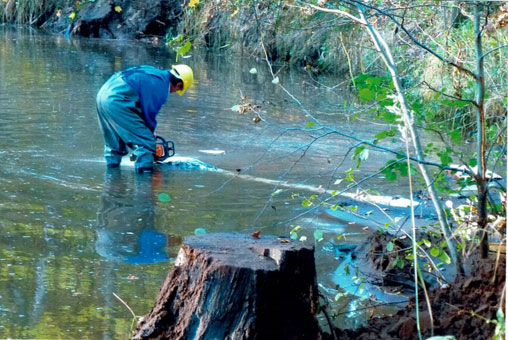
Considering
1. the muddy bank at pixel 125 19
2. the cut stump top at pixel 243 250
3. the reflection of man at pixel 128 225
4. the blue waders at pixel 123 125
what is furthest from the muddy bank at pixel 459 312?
the muddy bank at pixel 125 19

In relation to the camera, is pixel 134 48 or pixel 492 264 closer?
pixel 492 264

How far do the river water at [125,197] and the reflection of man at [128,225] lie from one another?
0.6 inches

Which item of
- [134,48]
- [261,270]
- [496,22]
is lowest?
[134,48]

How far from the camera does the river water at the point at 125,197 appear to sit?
5.84 meters

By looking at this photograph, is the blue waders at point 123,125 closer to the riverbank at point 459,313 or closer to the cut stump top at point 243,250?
the cut stump top at point 243,250

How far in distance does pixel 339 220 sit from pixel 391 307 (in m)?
2.27

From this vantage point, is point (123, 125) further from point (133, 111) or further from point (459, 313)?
point (459, 313)

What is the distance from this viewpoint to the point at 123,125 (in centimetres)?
986

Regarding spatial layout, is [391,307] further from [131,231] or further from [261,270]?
[131,231]

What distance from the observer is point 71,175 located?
9.41 metres

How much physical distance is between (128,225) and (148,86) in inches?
99.9

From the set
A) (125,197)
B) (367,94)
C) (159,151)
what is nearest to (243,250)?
(367,94)

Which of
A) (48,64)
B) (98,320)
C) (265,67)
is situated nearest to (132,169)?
(98,320)

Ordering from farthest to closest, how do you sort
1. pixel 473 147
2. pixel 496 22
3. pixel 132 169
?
pixel 473 147
pixel 132 169
pixel 496 22
